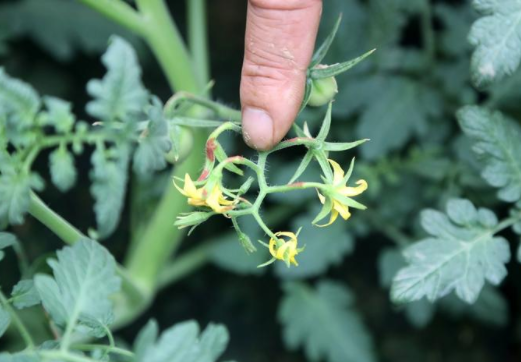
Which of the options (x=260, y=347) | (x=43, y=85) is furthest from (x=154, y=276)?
(x=43, y=85)

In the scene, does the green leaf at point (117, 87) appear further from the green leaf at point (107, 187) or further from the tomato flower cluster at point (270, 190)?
the tomato flower cluster at point (270, 190)

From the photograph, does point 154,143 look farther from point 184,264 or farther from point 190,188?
point 184,264

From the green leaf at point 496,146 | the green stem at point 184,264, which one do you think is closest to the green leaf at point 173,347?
the green leaf at point 496,146

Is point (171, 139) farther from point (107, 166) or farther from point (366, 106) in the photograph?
point (366, 106)

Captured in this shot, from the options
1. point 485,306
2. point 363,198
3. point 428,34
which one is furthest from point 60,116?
point 485,306

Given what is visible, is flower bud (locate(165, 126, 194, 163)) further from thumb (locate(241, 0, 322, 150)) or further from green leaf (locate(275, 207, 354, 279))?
green leaf (locate(275, 207, 354, 279))

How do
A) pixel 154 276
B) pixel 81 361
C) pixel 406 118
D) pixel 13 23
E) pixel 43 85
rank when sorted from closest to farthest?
pixel 81 361 → pixel 154 276 → pixel 406 118 → pixel 13 23 → pixel 43 85

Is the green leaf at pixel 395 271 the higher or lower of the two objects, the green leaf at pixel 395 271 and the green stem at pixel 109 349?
the lower
